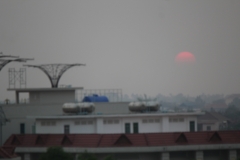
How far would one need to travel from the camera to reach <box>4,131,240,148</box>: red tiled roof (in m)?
60.9

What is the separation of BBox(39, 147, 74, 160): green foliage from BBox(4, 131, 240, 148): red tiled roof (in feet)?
13.7

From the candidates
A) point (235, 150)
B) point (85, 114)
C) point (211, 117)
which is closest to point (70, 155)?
point (85, 114)

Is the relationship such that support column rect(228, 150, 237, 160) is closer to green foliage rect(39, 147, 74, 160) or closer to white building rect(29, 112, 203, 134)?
white building rect(29, 112, 203, 134)

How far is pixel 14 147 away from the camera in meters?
61.2

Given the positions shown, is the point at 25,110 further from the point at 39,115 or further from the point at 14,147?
the point at 14,147

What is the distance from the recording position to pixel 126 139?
60.9 metres

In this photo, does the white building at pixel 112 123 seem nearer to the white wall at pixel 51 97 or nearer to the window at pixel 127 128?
the window at pixel 127 128

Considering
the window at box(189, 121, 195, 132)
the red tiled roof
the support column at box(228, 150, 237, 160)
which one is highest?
the window at box(189, 121, 195, 132)

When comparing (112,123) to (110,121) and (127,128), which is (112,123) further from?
(127,128)

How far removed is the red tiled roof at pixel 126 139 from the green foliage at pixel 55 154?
165 inches

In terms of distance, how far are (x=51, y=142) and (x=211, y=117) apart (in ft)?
328

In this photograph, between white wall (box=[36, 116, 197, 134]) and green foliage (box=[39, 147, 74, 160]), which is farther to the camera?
white wall (box=[36, 116, 197, 134])

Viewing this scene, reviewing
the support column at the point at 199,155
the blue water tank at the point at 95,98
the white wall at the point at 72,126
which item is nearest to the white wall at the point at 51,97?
the blue water tank at the point at 95,98

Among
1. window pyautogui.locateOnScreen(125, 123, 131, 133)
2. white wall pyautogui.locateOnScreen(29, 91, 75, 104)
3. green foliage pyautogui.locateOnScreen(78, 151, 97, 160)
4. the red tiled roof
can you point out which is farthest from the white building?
white wall pyautogui.locateOnScreen(29, 91, 75, 104)
